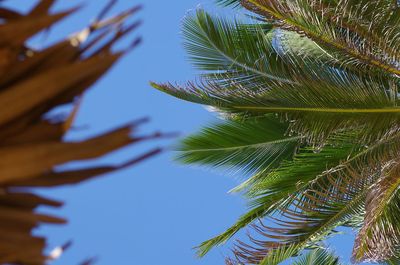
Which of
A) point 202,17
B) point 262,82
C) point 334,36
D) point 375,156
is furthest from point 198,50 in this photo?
point 375,156

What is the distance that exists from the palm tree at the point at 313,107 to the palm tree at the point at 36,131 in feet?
17.4

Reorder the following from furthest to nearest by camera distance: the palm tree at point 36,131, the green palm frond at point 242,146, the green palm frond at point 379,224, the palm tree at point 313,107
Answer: the green palm frond at point 242,146 → the palm tree at point 313,107 → the green palm frond at point 379,224 → the palm tree at point 36,131

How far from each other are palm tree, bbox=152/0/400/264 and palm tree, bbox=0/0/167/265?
529 centimetres

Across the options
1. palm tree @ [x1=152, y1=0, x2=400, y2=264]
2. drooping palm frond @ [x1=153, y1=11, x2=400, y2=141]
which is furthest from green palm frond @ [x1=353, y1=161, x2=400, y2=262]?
drooping palm frond @ [x1=153, y1=11, x2=400, y2=141]

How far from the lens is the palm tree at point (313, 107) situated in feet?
20.9

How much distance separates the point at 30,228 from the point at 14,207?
5 centimetres

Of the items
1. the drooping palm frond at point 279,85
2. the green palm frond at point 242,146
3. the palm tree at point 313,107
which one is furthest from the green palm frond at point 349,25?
the green palm frond at point 242,146

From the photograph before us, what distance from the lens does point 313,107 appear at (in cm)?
641

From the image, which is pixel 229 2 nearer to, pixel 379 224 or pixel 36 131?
pixel 379 224

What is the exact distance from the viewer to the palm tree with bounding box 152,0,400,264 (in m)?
6.36

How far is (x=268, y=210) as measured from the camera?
7.12 meters

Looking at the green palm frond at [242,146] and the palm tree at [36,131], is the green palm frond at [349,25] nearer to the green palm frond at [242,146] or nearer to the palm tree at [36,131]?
the green palm frond at [242,146]

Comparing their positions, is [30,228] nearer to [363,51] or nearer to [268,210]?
[363,51]

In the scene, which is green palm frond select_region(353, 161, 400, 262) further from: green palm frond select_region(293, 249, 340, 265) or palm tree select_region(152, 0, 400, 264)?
green palm frond select_region(293, 249, 340, 265)
